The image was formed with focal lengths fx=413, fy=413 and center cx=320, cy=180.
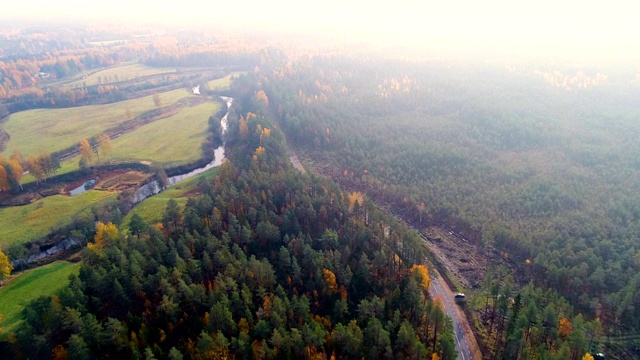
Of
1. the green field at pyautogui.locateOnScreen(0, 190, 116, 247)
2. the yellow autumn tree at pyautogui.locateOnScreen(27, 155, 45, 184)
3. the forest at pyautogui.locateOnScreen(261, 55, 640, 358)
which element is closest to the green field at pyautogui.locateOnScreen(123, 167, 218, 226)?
the green field at pyautogui.locateOnScreen(0, 190, 116, 247)

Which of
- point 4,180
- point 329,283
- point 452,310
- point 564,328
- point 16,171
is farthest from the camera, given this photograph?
point 16,171

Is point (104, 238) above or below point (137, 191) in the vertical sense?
above

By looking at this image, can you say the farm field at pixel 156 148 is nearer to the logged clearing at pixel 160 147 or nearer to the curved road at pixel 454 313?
the logged clearing at pixel 160 147

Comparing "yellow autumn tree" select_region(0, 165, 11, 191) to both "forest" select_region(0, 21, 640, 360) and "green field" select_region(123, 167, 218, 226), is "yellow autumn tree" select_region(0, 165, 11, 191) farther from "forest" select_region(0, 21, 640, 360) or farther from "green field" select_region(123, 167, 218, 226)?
"green field" select_region(123, 167, 218, 226)

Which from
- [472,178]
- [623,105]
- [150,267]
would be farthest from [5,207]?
[623,105]

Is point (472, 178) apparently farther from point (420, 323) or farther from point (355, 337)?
point (355, 337)

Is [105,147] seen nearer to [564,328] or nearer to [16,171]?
[16,171]

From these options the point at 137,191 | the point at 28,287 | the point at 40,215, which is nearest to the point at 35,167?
the point at 40,215
